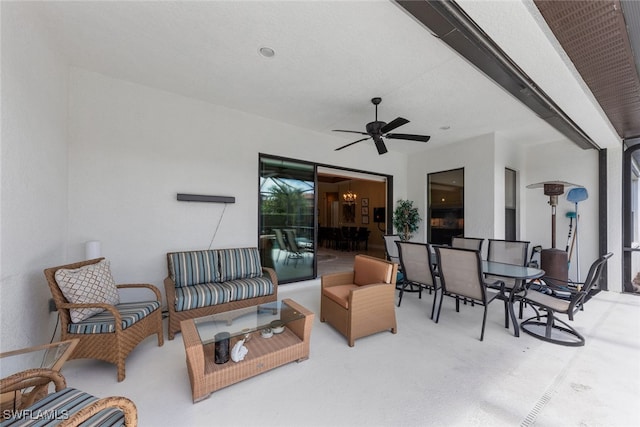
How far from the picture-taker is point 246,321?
89.4 inches

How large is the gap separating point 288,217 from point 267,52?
8.98 feet

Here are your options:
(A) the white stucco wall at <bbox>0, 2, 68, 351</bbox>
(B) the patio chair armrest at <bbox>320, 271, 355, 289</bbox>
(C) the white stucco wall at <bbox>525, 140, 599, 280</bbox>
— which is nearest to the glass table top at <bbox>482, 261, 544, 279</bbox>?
(B) the patio chair armrest at <bbox>320, 271, 355, 289</bbox>

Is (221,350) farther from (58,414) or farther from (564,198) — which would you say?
(564,198)

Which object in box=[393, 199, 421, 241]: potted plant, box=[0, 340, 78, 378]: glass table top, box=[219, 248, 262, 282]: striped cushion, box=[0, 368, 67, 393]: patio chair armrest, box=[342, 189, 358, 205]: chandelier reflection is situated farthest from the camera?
box=[342, 189, 358, 205]: chandelier reflection

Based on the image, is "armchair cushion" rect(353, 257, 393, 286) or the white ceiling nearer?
the white ceiling

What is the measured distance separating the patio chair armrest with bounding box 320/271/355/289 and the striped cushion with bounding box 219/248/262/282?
976 mm

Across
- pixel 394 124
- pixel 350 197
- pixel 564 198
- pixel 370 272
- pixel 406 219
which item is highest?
pixel 394 124

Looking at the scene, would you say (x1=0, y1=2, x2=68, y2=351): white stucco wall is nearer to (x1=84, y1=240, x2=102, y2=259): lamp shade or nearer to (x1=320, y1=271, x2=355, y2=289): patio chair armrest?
(x1=84, y1=240, x2=102, y2=259): lamp shade

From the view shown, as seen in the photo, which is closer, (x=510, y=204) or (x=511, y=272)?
(x=511, y=272)

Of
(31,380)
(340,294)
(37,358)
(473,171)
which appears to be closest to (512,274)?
(340,294)

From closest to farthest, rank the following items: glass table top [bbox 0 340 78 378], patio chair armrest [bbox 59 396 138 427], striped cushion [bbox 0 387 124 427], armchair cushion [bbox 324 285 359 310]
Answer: patio chair armrest [bbox 59 396 138 427], striped cushion [bbox 0 387 124 427], glass table top [bbox 0 340 78 378], armchair cushion [bbox 324 285 359 310]

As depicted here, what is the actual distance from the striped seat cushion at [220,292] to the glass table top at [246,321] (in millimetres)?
493

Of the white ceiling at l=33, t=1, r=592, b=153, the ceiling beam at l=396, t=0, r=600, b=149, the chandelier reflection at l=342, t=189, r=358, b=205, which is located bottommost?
the chandelier reflection at l=342, t=189, r=358, b=205

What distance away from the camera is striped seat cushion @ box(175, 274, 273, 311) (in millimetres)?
2703
